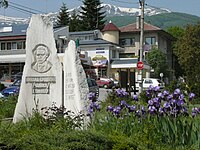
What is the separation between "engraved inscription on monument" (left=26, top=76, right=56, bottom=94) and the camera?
1254 cm

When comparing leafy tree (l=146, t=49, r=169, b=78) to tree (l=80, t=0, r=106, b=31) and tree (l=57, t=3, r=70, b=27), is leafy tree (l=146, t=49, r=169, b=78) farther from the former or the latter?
tree (l=57, t=3, r=70, b=27)

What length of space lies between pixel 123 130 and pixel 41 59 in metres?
4.92

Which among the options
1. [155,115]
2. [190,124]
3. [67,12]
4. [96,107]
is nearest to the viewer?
[190,124]

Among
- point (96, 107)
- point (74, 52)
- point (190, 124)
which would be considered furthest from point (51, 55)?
point (190, 124)

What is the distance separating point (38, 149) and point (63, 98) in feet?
20.8

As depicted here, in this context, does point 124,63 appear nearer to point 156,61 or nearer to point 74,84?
point 156,61

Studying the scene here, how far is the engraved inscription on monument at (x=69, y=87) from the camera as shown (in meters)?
12.0

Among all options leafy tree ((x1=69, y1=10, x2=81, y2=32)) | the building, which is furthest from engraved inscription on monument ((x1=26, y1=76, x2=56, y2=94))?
leafy tree ((x1=69, y1=10, x2=81, y2=32))

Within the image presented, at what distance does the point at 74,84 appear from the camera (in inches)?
470

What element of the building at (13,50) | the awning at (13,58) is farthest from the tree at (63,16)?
the awning at (13,58)

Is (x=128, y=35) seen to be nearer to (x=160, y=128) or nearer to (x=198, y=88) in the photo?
(x=198, y=88)

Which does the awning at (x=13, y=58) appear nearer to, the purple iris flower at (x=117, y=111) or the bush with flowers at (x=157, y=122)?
the bush with flowers at (x=157, y=122)

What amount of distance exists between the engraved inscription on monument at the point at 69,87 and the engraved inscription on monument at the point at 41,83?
51 centimetres

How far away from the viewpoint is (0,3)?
12.8 m
